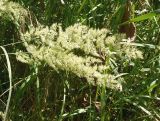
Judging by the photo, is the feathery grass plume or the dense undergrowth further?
the dense undergrowth

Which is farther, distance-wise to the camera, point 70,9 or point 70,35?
point 70,9

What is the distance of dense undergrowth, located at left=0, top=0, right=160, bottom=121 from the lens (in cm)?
125

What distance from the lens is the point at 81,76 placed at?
125cm

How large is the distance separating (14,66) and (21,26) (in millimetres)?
184

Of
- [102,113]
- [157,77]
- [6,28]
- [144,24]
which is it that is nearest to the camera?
[102,113]

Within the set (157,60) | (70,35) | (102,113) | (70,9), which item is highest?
(70,9)

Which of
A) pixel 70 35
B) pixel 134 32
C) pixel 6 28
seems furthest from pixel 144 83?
pixel 6 28

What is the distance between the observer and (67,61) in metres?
1.00

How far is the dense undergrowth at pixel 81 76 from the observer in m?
1.25

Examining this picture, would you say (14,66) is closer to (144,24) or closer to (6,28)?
(6,28)

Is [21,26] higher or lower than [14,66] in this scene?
higher

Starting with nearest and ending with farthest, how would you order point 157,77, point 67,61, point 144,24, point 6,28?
point 67,61 → point 157,77 → point 6,28 → point 144,24

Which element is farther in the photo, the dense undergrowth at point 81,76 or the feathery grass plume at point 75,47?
the dense undergrowth at point 81,76

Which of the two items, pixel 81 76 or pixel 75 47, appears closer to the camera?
pixel 75 47
